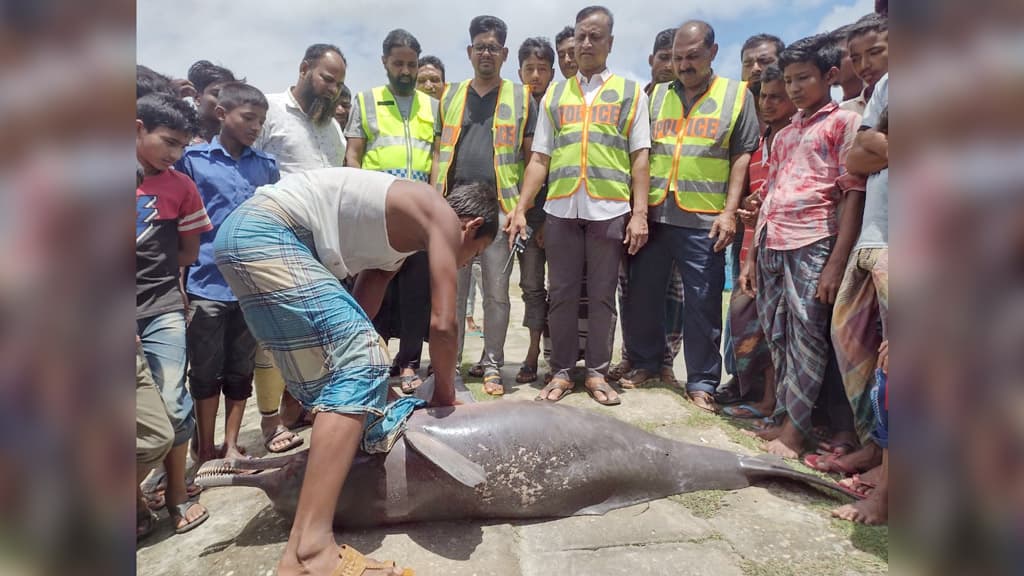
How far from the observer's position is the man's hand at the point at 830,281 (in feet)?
10.1

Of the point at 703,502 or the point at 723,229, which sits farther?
the point at 723,229

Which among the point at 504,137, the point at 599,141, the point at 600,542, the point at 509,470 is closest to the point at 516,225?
the point at 504,137

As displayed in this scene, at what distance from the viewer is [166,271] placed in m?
2.72

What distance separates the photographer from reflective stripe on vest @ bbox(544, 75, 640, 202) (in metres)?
4.19

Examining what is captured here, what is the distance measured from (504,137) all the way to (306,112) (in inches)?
60.6

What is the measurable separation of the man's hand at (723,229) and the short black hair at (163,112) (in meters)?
3.43

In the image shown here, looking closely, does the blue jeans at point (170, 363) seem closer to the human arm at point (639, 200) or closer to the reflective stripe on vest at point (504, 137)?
the reflective stripe on vest at point (504, 137)

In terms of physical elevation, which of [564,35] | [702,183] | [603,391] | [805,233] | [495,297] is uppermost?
[564,35]

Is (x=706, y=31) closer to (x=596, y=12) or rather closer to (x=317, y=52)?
(x=596, y=12)

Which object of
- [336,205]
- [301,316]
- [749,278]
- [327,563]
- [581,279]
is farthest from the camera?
[581,279]
